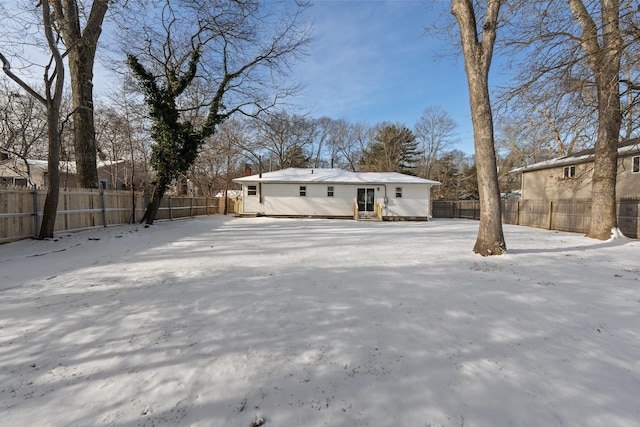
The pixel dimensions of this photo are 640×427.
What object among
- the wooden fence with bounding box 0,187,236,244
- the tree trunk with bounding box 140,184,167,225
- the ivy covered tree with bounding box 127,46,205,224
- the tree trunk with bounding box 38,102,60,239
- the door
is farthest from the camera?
the door

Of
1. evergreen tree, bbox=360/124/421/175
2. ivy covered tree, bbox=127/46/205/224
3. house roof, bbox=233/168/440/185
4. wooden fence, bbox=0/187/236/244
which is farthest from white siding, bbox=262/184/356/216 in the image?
evergreen tree, bbox=360/124/421/175

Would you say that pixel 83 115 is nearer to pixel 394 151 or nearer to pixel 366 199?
pixel 366 199

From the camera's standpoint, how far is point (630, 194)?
13898mm

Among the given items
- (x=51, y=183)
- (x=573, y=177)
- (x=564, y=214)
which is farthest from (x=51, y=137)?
(x=573, y=177)

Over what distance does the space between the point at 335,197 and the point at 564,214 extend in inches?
Answer: 489

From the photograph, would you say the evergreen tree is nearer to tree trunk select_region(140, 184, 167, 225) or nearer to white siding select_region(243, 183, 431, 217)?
white siding select_region(243, 183, 431, 217)

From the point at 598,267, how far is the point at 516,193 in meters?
36.2

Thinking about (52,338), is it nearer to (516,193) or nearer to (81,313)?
(81,313)

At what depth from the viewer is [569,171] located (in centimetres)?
1719

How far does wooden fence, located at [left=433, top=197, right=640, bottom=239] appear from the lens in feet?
33.3

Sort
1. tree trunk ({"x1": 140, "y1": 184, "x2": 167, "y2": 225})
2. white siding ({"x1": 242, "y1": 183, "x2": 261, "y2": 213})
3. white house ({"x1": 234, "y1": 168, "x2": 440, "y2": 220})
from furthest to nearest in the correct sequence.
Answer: white siding ({"x1": 242, "y1": 183, "x2": 261, "y2": 213}) → white house ({"x1": 234, "y1": 168, "x2": 440, "y2": 220}) → tree trunk ({"x1": 140, "y1": 184, "x2": 167, "y2": 225})

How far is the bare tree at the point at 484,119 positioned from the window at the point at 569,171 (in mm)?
15165

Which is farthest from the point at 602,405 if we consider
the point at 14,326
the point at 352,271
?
the point at 14,326

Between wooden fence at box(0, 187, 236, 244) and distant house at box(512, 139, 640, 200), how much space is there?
63.9 feet
